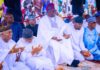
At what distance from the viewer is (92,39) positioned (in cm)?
424

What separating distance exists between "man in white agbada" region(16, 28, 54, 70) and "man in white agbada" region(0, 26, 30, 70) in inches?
4.5

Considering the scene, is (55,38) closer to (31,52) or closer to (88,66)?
(31,52)

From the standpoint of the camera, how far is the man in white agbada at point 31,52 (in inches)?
147

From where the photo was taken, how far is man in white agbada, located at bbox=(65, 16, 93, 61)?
4078 mm

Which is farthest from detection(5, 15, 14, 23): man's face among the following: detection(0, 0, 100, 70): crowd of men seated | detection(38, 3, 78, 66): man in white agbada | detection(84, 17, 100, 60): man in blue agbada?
detection(84, 17, 100, 60): man in blue agbada

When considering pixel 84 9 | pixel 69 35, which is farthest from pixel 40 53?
pixel 84 9

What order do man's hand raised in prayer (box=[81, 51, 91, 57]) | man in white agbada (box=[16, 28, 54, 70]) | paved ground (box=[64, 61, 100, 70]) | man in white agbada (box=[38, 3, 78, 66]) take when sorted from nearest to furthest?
man in white agbada (box=[16, 28, 54, 70]) → man in white agbada (box=[38, 3, 78, 66]) → paved ground (box=[64, 61, 100, 70]) → man's hand raised in prayer (box=[81, 51, 91, 57])

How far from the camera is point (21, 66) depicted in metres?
3.71

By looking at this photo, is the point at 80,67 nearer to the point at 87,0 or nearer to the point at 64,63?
the point at 64,63

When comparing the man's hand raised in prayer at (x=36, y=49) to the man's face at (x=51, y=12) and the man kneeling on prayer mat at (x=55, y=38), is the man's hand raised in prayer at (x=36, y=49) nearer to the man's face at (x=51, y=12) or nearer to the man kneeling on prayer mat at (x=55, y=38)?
the man kneeling on prayer mat at (x=55, y=38)

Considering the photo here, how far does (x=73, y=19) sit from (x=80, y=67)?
54 cm

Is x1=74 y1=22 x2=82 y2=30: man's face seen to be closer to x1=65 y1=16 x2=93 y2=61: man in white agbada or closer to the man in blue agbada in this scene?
x1=65 y1=16 x2=93 y2=61: man in white agbada

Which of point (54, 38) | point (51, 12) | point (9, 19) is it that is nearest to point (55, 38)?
point (54, 38)

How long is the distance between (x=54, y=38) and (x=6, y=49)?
2.00 feet
